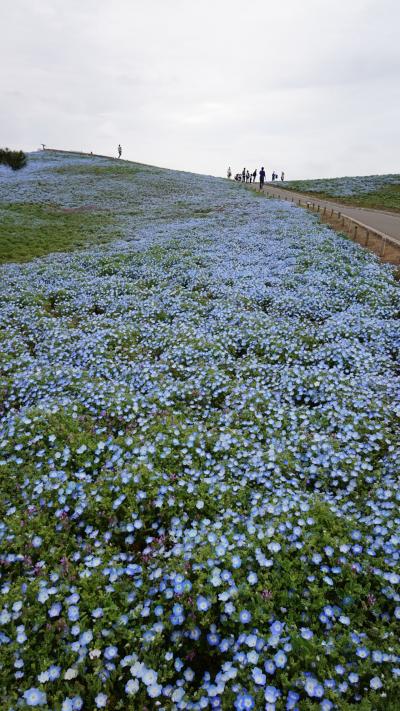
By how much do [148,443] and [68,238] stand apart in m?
22.5

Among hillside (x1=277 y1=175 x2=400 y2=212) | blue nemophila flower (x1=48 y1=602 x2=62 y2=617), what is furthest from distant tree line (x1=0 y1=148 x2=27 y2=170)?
blue nemophila flower (x1=48 y1=602 x2=62 y2=617)

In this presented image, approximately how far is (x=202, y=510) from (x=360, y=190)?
5361 cm

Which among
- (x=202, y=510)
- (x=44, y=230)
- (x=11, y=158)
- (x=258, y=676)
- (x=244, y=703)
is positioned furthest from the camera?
(x=11, y=158)

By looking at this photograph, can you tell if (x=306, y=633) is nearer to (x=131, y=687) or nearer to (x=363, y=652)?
(x=363, y=652)

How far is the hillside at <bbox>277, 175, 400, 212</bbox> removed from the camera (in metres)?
42.6

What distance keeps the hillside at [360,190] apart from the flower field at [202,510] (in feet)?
122

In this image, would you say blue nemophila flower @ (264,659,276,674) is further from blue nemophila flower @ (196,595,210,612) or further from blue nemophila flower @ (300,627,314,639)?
blue nemophila flower @ (196,595,210,612)

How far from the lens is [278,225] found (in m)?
24.2

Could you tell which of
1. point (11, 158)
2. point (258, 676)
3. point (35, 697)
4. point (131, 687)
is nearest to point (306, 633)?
point (258, 676)

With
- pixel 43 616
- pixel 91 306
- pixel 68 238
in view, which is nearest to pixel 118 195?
pixel 68 238

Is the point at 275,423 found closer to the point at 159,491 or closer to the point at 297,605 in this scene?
the point at 159,491

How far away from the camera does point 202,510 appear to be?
461 cm

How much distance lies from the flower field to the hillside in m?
37.1

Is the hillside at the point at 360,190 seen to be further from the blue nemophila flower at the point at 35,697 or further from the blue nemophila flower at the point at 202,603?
the blue nemophila flower at the point at 35,697
